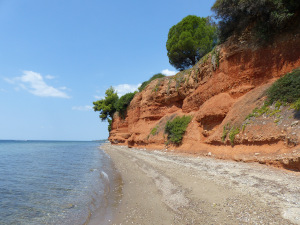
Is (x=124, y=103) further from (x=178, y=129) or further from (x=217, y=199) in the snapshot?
(x=217, y=199)

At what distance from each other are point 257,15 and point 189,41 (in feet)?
56.4

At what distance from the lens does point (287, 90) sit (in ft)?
31.1

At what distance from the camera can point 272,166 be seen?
7406 mm

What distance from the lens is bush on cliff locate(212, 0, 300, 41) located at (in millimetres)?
11070

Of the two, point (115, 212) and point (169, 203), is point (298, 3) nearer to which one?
point (169, 203)

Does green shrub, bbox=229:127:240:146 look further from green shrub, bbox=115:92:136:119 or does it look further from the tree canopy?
green shrub, bbox=115:92:136:119

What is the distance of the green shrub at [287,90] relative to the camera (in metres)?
8.97

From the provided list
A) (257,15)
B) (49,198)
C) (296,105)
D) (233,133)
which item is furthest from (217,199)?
(257,15)

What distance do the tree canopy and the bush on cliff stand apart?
13.6 m

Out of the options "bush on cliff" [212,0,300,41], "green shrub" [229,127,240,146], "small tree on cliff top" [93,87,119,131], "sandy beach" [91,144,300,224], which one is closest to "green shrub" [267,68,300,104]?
"green shrub" [229,127,240,146]

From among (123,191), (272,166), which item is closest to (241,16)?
(272,166)

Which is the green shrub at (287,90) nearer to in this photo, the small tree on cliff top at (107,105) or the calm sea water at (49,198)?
the calm sea water at (49,198)

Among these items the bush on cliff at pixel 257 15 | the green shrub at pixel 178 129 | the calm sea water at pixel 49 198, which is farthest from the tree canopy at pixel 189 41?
the calm sea water at pixel 49 198

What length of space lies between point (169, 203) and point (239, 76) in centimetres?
1252
